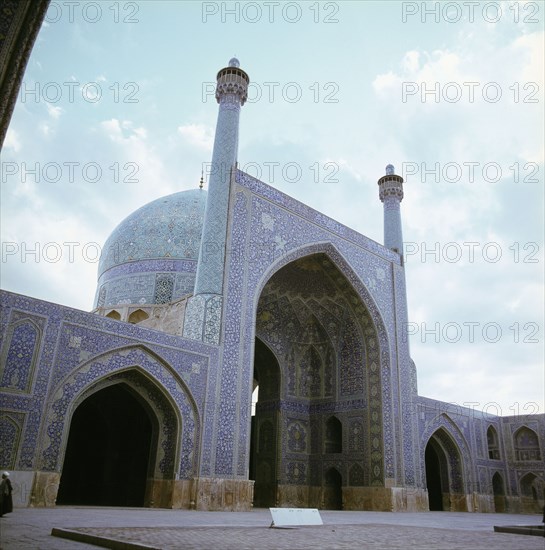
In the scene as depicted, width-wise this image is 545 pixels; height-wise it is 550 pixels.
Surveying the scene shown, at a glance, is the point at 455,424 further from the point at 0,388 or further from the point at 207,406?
the point at 0,388

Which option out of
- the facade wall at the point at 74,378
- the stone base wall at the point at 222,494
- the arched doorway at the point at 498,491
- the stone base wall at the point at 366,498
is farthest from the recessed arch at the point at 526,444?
the facade wall at the point at 74,378

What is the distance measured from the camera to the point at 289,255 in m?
12.2

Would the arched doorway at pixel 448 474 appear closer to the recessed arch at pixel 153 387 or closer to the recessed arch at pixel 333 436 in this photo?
the recessed arch at pixel 333 436

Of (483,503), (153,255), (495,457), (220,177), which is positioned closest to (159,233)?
(153,255)

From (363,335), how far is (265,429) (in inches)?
139

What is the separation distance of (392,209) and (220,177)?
21.3 ft

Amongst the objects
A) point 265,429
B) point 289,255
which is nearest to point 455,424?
point 265,429

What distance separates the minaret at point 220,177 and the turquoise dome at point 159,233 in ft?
15.9

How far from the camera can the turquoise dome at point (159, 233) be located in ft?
52.5

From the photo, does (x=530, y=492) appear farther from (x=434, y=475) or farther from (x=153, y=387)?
(x=153, y=387)

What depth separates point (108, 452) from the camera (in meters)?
12.4

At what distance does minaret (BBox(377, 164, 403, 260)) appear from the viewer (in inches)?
625

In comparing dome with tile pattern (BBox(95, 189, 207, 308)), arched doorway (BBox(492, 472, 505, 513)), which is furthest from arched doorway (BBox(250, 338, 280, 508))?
arched doorway (BBox(492, 472, 505, 513))

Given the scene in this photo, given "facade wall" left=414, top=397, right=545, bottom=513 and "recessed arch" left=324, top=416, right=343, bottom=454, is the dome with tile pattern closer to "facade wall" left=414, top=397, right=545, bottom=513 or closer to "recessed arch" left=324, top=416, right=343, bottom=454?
"recessed arch" left=324, top=416, right=343, bottom=454
